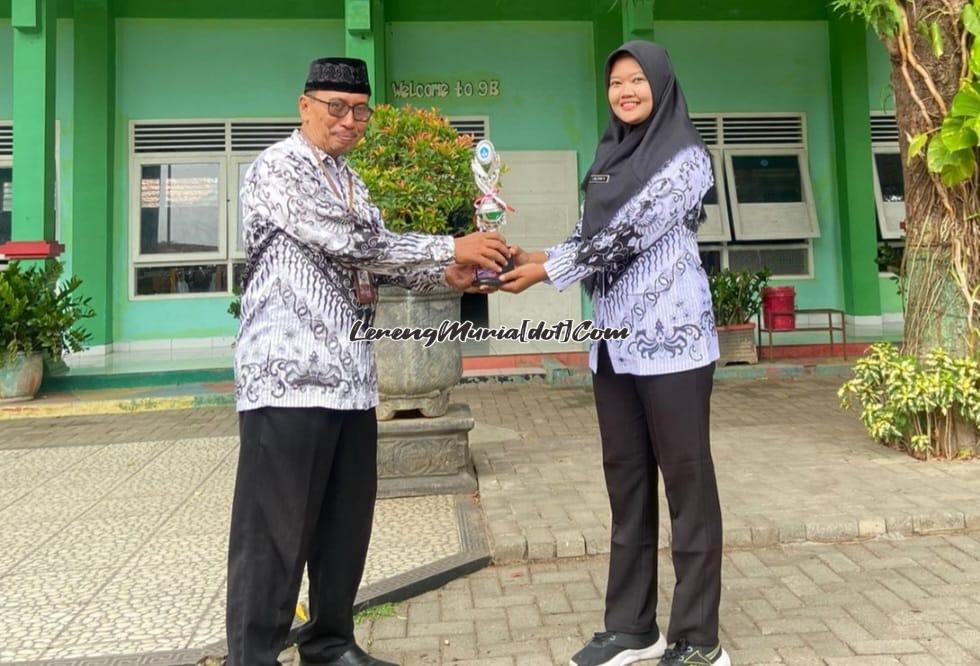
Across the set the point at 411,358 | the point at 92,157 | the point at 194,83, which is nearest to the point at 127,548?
the point at 411,358

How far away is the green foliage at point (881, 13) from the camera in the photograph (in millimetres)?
4348

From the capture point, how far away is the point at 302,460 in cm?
200

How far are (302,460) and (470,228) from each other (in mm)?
2365

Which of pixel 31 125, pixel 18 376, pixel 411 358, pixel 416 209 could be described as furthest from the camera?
pixel 31 125

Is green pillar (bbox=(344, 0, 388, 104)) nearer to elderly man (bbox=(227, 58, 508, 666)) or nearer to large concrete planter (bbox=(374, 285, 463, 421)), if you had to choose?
large concrete planter (bbox=(374, 285, 463, 421))

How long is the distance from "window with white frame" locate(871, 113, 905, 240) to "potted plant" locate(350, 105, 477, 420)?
27.5ft

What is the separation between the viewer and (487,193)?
280 cm

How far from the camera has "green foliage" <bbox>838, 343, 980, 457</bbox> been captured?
4.30 m

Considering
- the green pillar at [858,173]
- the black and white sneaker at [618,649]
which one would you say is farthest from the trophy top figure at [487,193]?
the green pillar at [858,173]

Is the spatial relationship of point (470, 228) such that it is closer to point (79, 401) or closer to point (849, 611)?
point (849, 611)

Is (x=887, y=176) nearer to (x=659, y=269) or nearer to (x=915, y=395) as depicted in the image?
(x=915, y=395)

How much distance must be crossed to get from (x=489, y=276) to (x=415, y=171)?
189 cm

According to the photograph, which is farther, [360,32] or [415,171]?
[360,32]

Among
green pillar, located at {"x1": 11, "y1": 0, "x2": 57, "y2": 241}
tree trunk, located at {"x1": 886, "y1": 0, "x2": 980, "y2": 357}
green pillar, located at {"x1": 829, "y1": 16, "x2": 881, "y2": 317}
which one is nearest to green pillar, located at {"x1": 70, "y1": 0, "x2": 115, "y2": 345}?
green pillar, located at {"x1": 11, "y1": 0, "x2": 57, "y2": 241}
